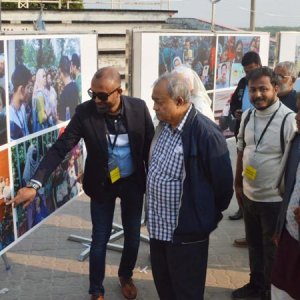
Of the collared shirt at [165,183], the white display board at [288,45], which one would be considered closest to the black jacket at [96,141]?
the collared shirt at [165,183]

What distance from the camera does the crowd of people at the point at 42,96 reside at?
305 cm

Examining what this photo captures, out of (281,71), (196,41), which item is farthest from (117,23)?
(281,71)

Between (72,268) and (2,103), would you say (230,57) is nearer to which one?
(72,268)

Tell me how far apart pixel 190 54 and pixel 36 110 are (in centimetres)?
264

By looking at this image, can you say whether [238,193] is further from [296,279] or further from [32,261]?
[32,261]

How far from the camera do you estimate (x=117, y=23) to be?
529 inches

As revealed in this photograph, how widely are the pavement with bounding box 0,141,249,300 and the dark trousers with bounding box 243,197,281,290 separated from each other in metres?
0.31

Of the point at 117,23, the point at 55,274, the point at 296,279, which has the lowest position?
the point at 55,274

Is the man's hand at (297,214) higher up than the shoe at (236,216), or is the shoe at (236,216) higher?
the man's hand at (297,214)

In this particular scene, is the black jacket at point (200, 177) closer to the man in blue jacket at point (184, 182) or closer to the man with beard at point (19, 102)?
the man in blue jacket at point (184, 182)

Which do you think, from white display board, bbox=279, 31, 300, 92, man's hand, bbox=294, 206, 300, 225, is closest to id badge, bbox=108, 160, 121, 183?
man's hand, bbox=294, 206, 300, 225

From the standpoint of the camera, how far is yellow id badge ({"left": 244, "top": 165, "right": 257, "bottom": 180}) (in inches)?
129

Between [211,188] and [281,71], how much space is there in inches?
77.5

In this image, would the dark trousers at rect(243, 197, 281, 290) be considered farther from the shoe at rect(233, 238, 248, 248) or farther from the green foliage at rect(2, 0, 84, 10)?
the green foliage at rect(2, 0, 84, 10)
